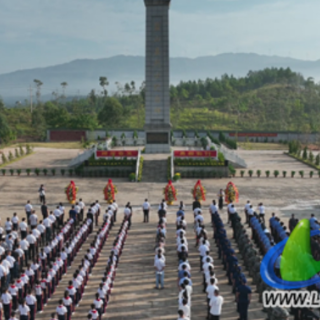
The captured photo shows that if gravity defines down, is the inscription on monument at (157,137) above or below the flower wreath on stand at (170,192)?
above

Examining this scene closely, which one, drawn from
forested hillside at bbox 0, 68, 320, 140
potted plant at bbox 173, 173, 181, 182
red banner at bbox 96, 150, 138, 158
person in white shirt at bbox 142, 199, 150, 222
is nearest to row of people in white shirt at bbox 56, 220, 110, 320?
person in white shirt at bbox 142, 199, 150, 222

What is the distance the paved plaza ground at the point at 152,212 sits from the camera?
42.7ft

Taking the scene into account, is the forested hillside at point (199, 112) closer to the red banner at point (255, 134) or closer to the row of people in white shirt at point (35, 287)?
the red banner at point (255, 134)

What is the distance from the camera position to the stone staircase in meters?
31.2

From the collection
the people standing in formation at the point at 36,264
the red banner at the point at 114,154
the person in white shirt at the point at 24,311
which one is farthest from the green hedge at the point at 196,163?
the person in white shirt at the point at 24,311

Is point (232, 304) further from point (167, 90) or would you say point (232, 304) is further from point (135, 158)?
point (167, 90)

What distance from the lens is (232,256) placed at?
14016mm

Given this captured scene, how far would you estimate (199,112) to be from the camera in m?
88.9

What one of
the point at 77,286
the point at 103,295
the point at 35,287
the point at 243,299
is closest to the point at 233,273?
the point at 243,299

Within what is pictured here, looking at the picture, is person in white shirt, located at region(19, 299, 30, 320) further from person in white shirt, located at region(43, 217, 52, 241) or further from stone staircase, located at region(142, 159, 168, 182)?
stone staircase, located at region(142, 159, 168, 182)

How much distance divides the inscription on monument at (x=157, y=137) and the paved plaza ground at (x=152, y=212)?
23.7 ft

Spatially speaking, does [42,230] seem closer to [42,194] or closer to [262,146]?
[42,194]

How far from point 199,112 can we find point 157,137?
171 ft

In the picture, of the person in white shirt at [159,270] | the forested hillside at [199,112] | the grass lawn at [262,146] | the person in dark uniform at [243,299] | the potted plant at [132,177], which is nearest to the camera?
the person in dark uniform at [243,299]
